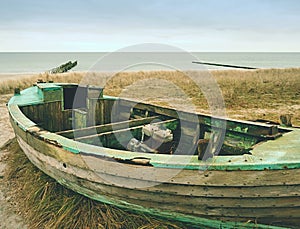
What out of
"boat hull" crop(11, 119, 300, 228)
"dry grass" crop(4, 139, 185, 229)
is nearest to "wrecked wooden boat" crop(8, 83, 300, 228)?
"boat hull" crop(11, 119, 300, 228)

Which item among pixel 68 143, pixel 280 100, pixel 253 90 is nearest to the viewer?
pixel 68 143

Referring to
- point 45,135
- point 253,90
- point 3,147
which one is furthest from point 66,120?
point 253,90

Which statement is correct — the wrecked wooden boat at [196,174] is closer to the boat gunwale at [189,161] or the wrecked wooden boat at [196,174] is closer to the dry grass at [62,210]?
the boat gunwale at [189,161]

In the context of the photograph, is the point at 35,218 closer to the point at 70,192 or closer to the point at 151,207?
the point at 70,192

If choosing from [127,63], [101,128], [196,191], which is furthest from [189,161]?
[127,63]

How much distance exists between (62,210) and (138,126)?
156cm

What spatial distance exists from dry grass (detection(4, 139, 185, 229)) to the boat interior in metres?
0.69

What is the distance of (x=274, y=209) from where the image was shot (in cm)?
245

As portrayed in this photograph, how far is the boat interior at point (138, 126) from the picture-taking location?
12.1 feet

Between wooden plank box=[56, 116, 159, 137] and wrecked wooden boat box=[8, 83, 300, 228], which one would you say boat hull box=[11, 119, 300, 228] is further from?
wooden plank box=[56, 116, 159, 137]

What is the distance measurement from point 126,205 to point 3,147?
4.22 metres

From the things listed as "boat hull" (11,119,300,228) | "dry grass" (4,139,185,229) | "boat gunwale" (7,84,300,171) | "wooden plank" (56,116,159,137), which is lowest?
"dry grass" (4,139,185,229)

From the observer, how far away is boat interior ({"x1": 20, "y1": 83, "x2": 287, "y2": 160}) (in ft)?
12.1

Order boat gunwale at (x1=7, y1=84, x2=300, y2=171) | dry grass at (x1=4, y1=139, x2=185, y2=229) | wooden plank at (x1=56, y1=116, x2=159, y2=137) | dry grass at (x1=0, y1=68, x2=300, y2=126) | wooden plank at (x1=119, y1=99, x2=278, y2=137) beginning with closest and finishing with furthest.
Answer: boat gunwale at (x1=7, y1=84, x2=300, y2=171)
dry grass at (x1=4, y1=139, x2=185, y2=229)
wooden plank at (x1=119, y1=99, x2=278, y2=137)
wooden plank at (x1=56, y1=116, x2=159, y2=137)
dry grass at (x1=0, y1=68, x2=300, y2=126)
